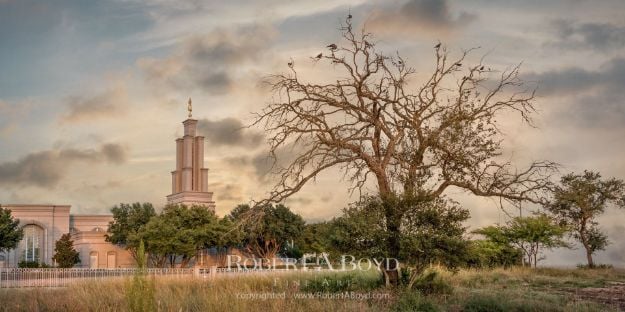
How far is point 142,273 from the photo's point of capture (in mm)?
7867

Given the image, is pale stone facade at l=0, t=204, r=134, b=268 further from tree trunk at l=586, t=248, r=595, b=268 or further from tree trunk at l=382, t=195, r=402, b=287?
tree trunk at l=382, t=195, r=402, b=287

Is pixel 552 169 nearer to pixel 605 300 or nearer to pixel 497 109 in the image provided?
pixel 497 109

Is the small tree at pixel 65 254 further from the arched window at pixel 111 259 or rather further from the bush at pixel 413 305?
the bush at pixel 413 305

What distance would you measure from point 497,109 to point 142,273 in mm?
14973

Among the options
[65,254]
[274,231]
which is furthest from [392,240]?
[65,254]

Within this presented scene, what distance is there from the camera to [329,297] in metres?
16.4

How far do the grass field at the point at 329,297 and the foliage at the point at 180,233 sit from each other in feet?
78.2

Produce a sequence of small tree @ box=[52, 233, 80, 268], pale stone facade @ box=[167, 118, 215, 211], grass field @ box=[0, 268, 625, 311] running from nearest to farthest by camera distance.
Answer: grass field @ box=[0, 268, 625, 311] < small tree @ box=[52, 233, 80, 268] < pale stone facade @ box=[167, 118, 215, 211]

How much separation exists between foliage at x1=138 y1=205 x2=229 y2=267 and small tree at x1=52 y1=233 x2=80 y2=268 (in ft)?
20.8

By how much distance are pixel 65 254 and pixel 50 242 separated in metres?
6.12

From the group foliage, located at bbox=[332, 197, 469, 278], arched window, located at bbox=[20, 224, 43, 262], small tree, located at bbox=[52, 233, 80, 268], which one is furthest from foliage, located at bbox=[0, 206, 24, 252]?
foliage, located at bbox=[332, 197, 469, 278]

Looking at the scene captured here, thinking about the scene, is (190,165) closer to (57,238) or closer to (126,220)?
(126,220)

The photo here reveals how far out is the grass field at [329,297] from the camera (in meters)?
13.3

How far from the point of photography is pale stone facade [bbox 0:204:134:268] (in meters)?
57.0
